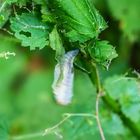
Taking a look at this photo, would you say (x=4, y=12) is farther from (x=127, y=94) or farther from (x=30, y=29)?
(x=127, y=94)

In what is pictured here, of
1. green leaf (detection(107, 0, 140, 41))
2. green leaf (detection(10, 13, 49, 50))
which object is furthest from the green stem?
green leaf (detection(107, 0, 140, 41))

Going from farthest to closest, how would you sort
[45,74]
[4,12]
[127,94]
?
[45,74]
[127,94]
[4,12]

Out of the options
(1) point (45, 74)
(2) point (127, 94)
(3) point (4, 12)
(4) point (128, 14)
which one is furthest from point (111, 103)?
(1) point (45, 74)

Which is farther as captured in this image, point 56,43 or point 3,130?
point 3,130

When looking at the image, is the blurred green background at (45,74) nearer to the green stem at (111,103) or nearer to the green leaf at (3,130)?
the green stem at (111,103)

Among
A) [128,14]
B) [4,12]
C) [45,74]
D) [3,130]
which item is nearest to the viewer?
[4,12]

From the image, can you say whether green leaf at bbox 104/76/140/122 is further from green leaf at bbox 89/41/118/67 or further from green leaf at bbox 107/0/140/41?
green leaf at bbox 107/0/140/41

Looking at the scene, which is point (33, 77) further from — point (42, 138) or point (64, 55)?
point (64, 55)

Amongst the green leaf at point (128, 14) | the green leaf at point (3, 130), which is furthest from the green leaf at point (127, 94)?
the green leaf at point (128, 14)
